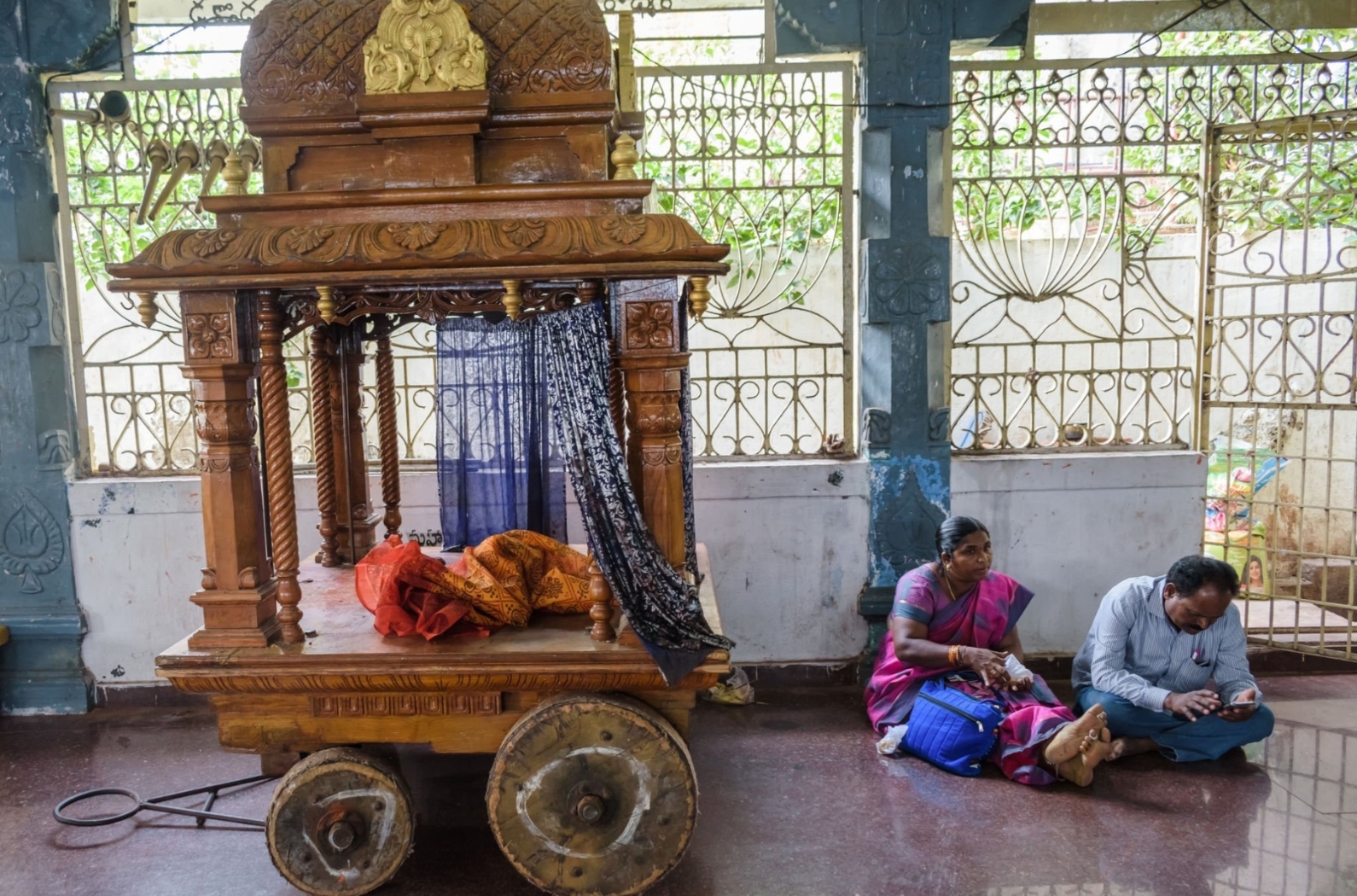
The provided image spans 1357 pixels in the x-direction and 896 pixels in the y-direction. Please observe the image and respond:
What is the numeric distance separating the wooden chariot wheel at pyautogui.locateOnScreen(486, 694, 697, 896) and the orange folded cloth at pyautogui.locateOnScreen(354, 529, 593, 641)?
1.62ft

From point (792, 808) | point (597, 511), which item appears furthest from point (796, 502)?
point (597, 511)

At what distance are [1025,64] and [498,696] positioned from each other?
432cm

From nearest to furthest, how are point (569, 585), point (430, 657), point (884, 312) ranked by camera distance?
point (430, 657) → point (569, 585) → point (884, 312)

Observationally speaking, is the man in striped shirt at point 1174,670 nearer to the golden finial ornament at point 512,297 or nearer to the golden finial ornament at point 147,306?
the golden finial ornament at point 512,297

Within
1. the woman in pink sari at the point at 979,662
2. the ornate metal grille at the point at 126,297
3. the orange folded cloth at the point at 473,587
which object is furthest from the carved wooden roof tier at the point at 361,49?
the woman in pink sari at the point at 979,662

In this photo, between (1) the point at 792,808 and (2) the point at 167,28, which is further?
(2) the point at 167,28

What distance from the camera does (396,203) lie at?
336cm

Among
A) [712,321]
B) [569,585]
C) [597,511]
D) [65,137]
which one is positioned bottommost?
[569,585]

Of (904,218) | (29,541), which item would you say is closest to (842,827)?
(904,218)

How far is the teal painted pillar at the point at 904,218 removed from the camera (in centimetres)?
515

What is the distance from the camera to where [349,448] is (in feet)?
16.0

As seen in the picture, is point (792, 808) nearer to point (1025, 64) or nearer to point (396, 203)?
point (396, 203)

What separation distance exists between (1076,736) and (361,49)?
12.8ft

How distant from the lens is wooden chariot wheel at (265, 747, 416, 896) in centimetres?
335
